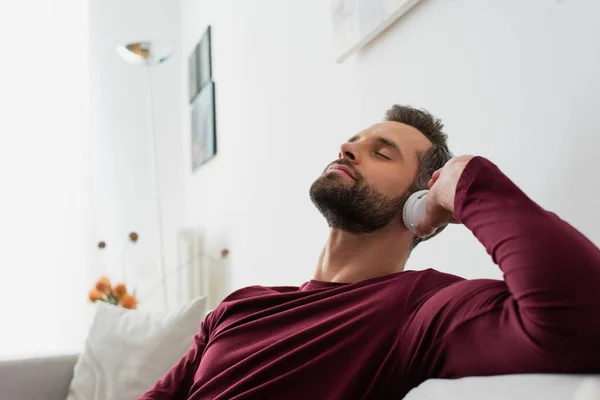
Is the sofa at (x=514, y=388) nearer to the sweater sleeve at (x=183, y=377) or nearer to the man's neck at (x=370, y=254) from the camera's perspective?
the man's neck at (x=370, y=254)

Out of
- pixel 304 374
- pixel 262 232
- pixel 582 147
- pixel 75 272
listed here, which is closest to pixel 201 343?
pixel 304 374

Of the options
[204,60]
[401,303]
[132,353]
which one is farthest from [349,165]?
[204,60]

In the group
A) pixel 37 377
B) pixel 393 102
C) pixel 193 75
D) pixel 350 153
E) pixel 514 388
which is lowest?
pixel 37 377

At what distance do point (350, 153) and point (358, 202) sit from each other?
0.11m

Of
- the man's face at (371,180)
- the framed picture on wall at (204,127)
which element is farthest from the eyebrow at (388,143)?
the framed picture on wall at (204,127)

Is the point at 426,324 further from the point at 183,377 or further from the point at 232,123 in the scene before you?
the point at 232,123

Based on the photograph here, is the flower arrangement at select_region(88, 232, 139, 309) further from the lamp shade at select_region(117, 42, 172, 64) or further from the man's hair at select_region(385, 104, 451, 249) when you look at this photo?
the man's hair at select_region(385, 104, 451, 249)

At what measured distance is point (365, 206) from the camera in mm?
1155

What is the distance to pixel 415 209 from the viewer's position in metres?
1.02

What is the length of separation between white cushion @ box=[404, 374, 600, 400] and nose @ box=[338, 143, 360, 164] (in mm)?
501

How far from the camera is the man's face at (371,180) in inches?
45.5

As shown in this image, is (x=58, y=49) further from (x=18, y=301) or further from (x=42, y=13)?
(x=18, y=301)

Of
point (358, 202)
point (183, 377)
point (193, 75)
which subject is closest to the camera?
point (358, 202)

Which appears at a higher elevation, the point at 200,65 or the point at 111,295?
the point at 200,65
